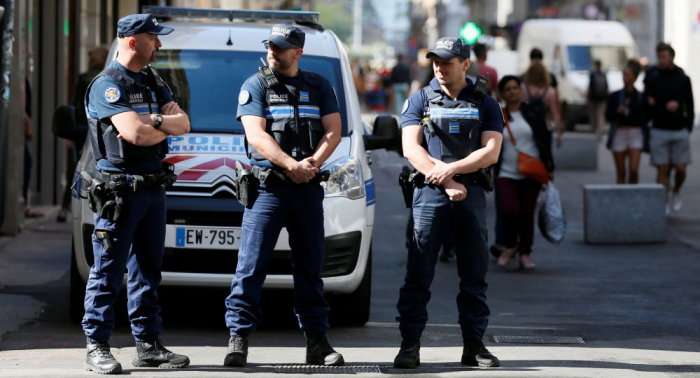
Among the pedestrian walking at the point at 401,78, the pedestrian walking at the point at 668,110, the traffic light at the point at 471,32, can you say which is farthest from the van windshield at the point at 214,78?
the pedestrian walking at the point at 401,78

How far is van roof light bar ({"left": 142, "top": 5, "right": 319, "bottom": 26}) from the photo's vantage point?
805 cm

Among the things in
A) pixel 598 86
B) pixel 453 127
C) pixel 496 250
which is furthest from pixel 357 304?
pixel 598 86

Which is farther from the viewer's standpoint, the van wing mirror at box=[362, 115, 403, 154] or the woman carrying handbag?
the woman carrying handbag

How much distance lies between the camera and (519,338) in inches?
286

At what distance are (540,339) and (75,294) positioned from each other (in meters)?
2.89

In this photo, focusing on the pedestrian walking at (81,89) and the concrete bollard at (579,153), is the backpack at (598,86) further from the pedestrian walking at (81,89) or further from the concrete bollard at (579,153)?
the pedestrian walking at (81,89)

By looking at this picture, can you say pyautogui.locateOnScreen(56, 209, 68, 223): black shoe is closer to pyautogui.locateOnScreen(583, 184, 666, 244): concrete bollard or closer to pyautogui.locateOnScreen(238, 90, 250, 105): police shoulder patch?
pyautogui.locateOnScreen(583, 184, 666, 244): concrete bollard

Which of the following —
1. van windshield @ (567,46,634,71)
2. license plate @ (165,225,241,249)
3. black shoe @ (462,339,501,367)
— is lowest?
black shoe @ (462,339,501,367)

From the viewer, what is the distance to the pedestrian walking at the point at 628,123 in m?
14.0

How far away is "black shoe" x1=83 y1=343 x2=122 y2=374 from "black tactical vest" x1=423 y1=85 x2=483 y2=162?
196cm

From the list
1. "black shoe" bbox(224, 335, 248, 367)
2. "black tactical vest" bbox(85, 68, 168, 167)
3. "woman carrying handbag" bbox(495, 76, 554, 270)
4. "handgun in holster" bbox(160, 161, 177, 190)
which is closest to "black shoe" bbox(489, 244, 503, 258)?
"woman carrying handbag" bbox(495, 76, 554, 270)

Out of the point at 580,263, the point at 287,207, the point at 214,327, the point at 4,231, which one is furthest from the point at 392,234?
the point at 287,207

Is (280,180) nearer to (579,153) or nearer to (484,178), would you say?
(484,178)

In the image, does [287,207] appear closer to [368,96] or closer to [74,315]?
[74,315]
